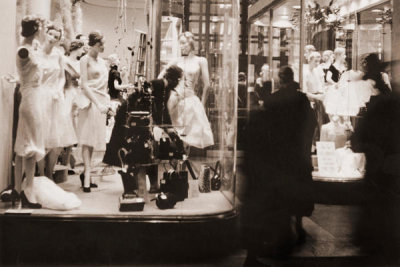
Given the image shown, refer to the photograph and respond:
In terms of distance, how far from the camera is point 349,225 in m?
5.52

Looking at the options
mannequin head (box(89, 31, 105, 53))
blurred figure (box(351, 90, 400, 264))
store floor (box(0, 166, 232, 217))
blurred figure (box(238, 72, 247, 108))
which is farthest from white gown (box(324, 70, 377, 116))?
mannequin head (box(89, 31, 105, 53))

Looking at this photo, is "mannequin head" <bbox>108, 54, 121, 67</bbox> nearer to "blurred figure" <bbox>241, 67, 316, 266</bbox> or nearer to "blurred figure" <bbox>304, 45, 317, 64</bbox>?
"blurred figure" <bbox>241, 67, 316, 266</bbox>

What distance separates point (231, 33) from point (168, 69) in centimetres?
70

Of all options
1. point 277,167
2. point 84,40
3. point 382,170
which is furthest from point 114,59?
point 382,170

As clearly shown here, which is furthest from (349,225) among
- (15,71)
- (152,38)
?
(15,71)

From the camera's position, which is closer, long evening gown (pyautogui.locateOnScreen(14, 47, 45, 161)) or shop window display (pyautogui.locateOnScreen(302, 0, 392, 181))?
long evening gown (pyautogui.locateOnScreen(14, 47, 45, 161))

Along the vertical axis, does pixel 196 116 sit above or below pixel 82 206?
above

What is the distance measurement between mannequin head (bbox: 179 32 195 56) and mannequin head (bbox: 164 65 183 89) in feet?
0.62

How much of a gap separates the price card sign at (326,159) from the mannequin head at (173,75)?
8.45ft

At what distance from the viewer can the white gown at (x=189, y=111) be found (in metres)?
4.59

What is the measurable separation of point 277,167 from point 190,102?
3.85ft

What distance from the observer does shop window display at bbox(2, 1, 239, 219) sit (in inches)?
166

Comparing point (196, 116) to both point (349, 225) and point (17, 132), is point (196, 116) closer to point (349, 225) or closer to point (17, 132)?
point (17, 132)

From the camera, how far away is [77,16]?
423 centimetres
